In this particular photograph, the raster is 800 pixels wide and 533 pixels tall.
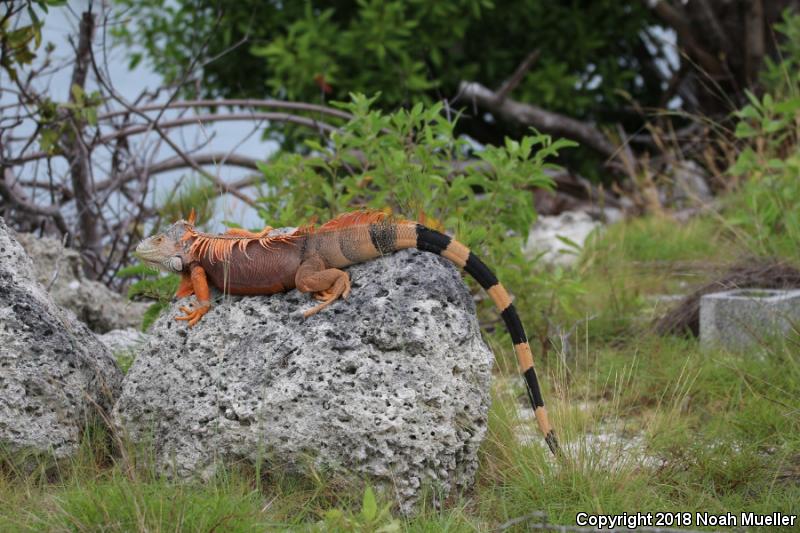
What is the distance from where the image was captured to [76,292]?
A: 567 cm

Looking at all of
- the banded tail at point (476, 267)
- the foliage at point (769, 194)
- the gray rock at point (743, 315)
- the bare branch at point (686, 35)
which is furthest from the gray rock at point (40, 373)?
the bare branch at point (686, 35)

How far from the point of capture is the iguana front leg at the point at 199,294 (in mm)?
3549

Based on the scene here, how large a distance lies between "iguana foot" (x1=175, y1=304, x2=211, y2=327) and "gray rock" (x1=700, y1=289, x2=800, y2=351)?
3035mm

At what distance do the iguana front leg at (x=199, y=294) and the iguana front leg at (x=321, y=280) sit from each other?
1.31 feet

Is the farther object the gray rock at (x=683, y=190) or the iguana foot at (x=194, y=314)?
the gray rock at (x=683, y=190)

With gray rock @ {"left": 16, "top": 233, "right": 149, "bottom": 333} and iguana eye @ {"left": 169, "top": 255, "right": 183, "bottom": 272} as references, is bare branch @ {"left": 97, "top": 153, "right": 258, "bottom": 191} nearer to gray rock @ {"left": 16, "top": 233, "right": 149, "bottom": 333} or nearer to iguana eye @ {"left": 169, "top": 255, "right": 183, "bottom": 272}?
gray rock @ {"left": 16, "top": 233, "right": 149, "bottom": 333}

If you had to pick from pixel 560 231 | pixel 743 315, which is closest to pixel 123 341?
pixel 743 315

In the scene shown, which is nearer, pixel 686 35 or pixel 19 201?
pixel 19 201

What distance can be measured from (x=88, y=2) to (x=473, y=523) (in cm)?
455

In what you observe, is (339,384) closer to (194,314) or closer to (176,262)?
(194,314)

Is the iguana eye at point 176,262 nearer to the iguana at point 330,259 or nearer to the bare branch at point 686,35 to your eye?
the iguana at point 330,259

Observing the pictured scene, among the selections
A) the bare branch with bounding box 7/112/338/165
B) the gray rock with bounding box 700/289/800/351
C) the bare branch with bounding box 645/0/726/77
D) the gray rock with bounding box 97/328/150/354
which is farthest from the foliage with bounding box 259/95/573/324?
the bare branch with bounding box 645/0/726/77

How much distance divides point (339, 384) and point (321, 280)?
43 cm

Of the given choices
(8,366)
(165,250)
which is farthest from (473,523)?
(8,366)
